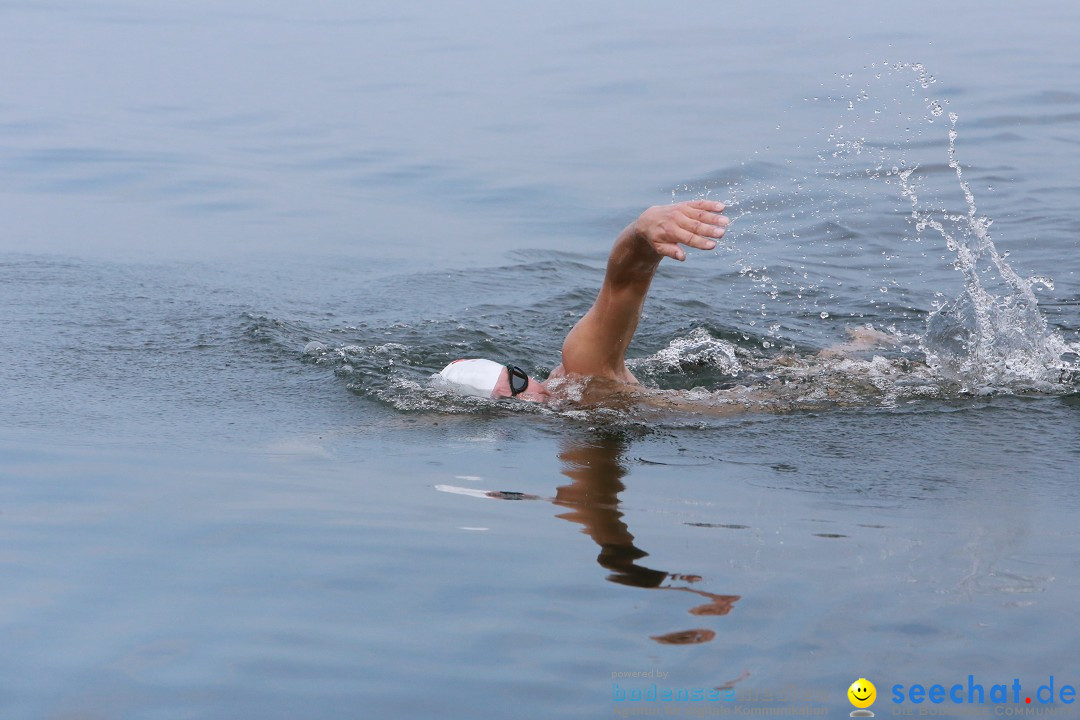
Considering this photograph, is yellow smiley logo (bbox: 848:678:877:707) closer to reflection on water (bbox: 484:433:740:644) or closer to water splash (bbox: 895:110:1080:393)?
reflection on water (bbox: 484:433:740:644)

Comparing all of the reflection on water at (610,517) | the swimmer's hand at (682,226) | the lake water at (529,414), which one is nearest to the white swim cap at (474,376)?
the lake water at (529,414)

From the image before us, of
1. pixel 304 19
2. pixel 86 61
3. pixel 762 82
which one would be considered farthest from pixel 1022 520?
pixel 304 19

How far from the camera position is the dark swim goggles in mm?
6328

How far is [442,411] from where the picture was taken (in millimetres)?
6383

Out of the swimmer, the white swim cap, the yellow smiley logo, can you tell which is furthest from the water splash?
the yellow smiley logo

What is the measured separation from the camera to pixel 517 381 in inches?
250

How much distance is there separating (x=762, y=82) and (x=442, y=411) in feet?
41.0

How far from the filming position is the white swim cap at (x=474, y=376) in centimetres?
638

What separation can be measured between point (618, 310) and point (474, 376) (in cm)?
96

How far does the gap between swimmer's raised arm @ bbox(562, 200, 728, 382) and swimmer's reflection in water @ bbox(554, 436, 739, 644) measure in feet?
1.49

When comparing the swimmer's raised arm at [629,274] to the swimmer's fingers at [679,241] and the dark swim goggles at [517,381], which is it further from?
the dark swim goggles at [517,381]

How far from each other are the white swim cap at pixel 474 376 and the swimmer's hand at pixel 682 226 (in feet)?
5.14

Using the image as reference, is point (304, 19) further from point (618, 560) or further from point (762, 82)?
point (618, 560)

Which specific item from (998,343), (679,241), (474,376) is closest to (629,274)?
(679,241)
